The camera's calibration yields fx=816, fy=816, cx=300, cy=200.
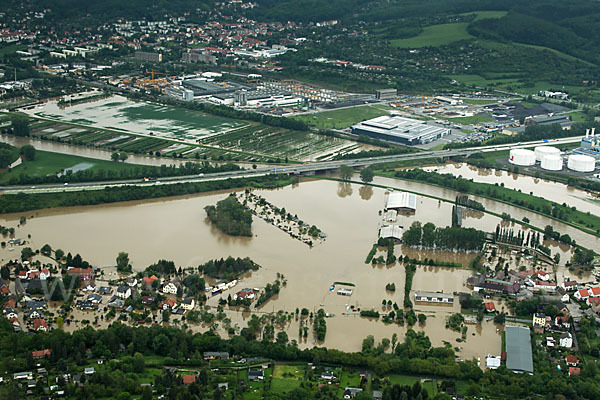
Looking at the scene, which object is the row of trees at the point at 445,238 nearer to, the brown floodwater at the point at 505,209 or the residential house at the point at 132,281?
the brown floodwater at the point at 505,209

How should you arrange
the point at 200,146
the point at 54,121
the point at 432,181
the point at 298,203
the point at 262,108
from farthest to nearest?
the point at 262,108 < the point at 54,121 < the point at 200,146 < the point at 432,181 < the point at 298,203

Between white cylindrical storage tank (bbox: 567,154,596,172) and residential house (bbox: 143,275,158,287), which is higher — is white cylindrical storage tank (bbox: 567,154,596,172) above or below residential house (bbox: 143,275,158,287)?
above

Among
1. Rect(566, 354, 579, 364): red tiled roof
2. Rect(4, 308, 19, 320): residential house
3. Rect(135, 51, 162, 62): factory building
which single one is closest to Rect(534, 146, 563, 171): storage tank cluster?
Rect(566, 354, 579, 364): red tiled roof

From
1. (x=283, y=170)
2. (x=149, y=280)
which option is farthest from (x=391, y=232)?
(x=149, y=280)

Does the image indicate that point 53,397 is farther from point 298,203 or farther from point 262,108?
point 262,108

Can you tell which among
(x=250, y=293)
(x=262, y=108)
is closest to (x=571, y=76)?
(x=262, y=108)

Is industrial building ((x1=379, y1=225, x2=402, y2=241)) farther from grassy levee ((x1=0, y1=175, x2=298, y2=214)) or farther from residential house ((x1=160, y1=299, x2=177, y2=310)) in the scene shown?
residential house ((x1=160, y1=299, x2=177, y2=310))

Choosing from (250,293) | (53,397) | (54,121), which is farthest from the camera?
(54,121)

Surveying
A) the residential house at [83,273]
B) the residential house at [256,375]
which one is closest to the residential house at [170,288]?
the residential house at [83,273]
